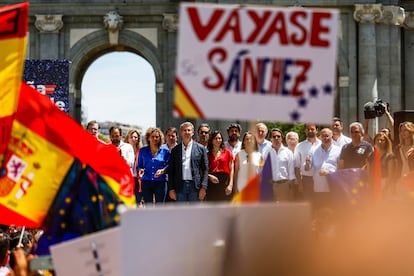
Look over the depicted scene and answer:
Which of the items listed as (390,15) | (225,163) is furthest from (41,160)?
(390,15)

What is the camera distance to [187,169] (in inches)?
501

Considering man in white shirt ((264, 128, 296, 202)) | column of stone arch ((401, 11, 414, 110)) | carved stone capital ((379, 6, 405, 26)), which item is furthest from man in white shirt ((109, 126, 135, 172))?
column of stone arch ((401, 11, 414, 110))

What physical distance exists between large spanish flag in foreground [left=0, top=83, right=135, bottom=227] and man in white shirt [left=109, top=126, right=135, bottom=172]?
22.8ft

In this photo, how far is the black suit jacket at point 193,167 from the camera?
41.7ft

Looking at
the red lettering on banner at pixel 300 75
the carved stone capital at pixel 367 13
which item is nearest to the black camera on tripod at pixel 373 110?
the red lettering on banner at pixel 300 75

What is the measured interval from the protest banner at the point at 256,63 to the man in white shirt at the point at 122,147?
8.25 m

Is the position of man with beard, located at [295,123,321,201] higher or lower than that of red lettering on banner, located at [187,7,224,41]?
lower

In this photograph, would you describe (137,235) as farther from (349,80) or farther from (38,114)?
(349,80)

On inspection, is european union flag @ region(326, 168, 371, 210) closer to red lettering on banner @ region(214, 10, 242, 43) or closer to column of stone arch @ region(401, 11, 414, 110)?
red lettering on banner @ region(214, 10, 242, 43)

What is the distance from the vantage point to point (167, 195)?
44.4 feet

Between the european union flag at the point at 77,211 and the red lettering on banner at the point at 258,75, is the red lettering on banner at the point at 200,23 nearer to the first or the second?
the red lettering on banner at the point at 258,75

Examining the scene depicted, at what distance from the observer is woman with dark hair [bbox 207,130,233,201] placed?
13133 millimetres

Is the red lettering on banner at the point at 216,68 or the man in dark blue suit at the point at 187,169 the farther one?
the man in dark blue suit at the point at 187,169

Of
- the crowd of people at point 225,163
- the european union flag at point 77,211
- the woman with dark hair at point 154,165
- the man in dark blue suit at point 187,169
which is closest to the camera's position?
the european union flag at point 77,211
